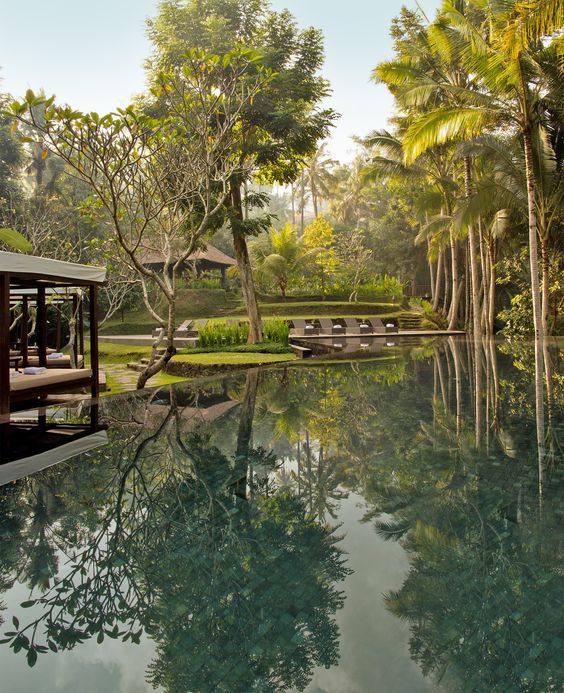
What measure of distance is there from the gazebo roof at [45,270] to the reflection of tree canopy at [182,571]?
3.44 m

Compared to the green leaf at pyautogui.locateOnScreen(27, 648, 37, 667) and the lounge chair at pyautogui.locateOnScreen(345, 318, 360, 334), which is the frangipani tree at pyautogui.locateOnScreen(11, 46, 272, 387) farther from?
the lounge chair at pyautogui.locateOnScreen(345, 318, 360, 334)

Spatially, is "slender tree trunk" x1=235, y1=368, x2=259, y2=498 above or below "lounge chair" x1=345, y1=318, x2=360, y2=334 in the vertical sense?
below

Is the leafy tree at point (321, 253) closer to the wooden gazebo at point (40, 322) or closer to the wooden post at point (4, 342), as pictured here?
the wooden gazebo at point (40, 322)

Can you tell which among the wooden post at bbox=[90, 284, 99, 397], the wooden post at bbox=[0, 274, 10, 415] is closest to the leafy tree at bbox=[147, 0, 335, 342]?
the wooden post at bbox=[90, 284, 99, 397]

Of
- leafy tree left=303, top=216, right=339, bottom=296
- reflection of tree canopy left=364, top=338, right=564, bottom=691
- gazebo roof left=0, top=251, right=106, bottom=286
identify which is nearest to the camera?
reflection of tree canopy left=364, top=338, right=564, bottom=691

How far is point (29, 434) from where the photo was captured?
21.5 ft

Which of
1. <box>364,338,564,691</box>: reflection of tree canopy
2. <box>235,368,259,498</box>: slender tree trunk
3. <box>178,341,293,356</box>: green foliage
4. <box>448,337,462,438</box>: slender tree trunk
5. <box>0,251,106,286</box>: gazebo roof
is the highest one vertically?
<box>0,251,106,286</box>: gazebo roof

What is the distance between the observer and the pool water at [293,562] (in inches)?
82.4

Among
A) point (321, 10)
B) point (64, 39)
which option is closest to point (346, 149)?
point (321, 10)

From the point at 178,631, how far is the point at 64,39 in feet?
112

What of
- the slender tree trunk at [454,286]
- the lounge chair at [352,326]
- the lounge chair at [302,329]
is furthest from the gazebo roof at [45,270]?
the slender tree trunk at [454,286]

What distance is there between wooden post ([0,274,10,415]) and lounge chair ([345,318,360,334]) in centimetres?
1847

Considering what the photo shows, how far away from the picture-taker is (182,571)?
285 cm

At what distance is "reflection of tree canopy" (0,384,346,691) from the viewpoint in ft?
7.13
